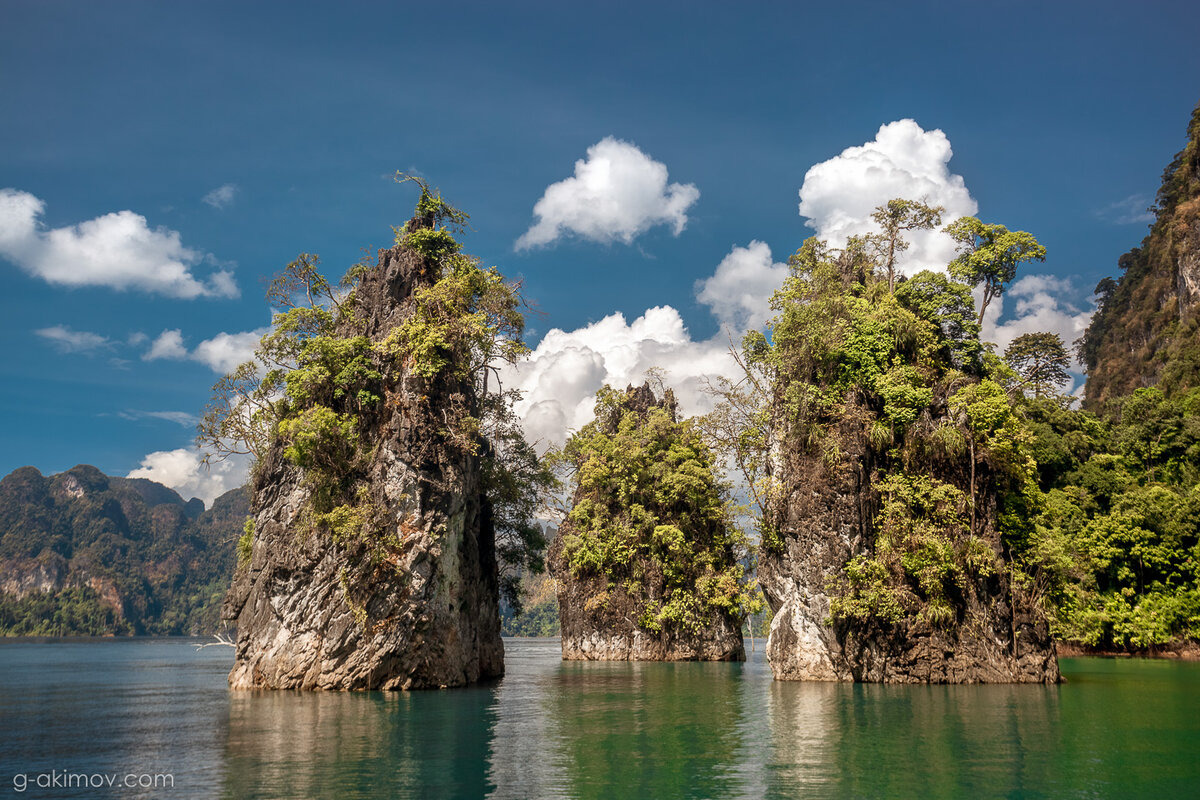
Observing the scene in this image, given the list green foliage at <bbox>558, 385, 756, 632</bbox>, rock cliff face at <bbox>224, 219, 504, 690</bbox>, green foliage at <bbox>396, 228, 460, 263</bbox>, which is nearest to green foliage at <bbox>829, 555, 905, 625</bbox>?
rock cliff face at <bbox>224, 219, 504, 690</bbox>

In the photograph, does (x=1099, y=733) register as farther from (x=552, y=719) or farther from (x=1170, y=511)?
(x=1170, y=511)

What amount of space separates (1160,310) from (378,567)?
8159 cm

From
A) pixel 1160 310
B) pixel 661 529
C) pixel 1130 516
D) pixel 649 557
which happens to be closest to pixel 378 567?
pixel 661 529

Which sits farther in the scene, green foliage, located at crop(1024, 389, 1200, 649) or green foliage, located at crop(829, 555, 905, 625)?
green foliage, located at crop(1024, 389, 1200, 649)

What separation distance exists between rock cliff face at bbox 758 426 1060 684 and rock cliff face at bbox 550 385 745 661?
17.5 meters

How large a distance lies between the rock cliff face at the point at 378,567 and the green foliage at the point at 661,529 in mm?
18989

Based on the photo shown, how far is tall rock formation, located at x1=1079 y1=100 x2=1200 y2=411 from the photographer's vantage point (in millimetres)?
64250

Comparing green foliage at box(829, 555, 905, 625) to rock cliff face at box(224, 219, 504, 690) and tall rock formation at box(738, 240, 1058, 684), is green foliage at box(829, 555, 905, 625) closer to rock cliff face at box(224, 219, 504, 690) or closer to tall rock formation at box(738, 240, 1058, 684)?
tall rock formation at box(738, 240, 1058, 684)

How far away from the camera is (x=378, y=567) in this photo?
29.5 metres

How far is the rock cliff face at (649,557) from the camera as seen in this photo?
50.1 meters

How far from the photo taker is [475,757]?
51.7 feet

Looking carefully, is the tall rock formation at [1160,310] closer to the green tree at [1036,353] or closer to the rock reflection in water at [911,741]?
the green tree at [1036,353]

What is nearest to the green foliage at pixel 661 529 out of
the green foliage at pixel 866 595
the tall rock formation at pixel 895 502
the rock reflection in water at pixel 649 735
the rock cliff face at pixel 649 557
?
the rock cliff face at pixel 649 557

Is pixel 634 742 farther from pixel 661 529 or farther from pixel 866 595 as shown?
pixel 661 529
